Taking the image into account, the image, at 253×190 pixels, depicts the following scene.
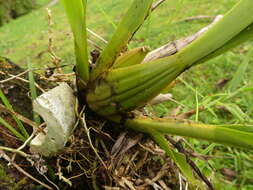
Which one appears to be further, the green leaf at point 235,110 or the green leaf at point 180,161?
the green leaf at point 235,110

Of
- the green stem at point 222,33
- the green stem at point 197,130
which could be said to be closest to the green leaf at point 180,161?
the green stem at point 197,130

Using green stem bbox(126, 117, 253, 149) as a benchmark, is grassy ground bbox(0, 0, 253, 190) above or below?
above

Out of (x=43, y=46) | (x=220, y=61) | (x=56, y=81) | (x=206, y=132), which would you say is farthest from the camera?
(x=43, y=46)

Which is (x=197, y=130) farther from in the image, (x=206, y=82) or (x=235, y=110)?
(x=206, y=82)

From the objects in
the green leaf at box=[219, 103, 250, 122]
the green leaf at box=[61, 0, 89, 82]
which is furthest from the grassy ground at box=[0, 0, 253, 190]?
the green leaf at box=[61, 0, 89, 82]

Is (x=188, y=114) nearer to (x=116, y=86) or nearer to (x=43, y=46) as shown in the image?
(x=116, y=86)

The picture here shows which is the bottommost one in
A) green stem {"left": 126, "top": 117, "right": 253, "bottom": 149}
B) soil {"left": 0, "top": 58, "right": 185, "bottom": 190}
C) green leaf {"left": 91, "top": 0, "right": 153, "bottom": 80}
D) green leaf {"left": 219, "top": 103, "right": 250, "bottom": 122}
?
soil {"left": 0, "top": 58, "right": 185, "bottom": 190}

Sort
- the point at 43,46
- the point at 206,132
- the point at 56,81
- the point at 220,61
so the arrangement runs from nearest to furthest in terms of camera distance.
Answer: the point at 206,132 < the point at 56,81 < the point at 220,61 < the point at 43,46

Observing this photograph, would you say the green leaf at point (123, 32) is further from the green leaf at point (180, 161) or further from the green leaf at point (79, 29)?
the green leaf at point (180, 161)

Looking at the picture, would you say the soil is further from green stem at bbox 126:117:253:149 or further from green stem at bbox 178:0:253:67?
green stem at bbox 178:0:253:67

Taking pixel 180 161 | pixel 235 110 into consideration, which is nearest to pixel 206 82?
pixel 235 110

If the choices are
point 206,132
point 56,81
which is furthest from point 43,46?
point 206,132
